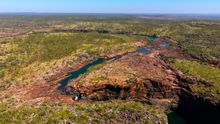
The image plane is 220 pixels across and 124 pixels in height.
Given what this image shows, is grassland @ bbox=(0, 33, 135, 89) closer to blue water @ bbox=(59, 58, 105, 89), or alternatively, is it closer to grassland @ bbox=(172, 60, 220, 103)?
blue water @ bbox=(59, 58, 105, 89)

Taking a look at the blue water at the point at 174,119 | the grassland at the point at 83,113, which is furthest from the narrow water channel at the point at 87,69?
the grassland at the point at 83,113

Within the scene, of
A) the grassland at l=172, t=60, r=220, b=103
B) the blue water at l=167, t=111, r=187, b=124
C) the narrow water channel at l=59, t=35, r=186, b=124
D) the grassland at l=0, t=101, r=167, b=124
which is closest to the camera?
the grassland at l=0, t=101, r=167, b=124

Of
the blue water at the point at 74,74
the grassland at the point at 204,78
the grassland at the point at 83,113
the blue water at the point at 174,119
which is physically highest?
the grassland at the point at 204,78

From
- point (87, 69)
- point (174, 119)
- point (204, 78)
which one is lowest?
point (174, 119)

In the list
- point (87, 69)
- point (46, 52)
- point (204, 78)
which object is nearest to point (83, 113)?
point (204, 78)

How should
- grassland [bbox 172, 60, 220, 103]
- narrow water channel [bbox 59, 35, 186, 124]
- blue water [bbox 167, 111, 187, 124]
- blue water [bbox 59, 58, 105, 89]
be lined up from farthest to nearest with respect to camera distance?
blue water [bbox 59, 58, 105, 89], grassland [bbox 172, 60, 220, 103], narrow water channel [bbox 59, 35, 186, 124], blue water [bbox 167, 111, 187, 124]

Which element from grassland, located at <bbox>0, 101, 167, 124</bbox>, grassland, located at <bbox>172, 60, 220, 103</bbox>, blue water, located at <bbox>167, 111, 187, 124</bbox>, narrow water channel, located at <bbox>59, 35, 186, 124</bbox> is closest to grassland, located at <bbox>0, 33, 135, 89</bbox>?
narrow water channel, located at <bbox>59, 35, 186, 124</bbox>

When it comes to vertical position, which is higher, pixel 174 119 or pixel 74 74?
pixel 74 74

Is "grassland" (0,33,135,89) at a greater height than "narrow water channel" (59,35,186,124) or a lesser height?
greater

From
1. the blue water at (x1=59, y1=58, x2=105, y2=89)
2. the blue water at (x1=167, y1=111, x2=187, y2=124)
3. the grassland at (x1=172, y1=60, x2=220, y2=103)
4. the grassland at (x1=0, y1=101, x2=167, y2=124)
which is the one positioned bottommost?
the blue water at (x1=167, y1=111, x2=187, y2=124)

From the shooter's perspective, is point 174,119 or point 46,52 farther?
point 46,52

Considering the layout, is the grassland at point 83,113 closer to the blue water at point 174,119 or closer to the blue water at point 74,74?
the blue water at point 174,119

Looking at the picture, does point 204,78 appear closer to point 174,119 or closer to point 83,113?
point 174,119
